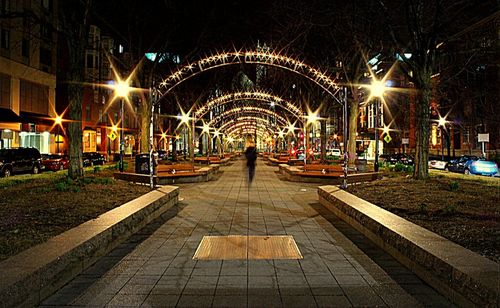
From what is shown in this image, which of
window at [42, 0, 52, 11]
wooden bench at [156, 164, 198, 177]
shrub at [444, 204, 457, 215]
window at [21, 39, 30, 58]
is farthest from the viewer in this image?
window at [42, 0, 52, 11]

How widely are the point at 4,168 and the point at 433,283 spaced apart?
29.0m

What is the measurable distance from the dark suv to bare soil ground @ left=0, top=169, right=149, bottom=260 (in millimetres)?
14452

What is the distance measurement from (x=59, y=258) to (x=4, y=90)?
4061 centimetres

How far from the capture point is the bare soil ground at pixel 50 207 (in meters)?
8.27

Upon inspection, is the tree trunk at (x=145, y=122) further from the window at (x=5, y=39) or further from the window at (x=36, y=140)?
the window at (x=36, y=140)

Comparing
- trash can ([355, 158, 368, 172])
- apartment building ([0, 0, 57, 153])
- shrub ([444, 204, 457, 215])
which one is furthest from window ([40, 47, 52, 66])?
shrub ([444, 204, 457, 215])

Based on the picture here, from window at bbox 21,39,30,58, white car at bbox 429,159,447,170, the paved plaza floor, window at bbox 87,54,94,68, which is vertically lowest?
the paved plaza floor

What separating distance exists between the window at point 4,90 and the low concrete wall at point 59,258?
3638cm

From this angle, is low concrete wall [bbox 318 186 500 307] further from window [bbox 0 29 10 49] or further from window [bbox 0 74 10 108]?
window [bbox 0 29 10 49]

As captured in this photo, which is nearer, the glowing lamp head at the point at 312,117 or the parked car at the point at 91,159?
the glowing lamp head at the point at 312,117

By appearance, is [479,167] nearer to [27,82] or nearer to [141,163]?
[141,163]

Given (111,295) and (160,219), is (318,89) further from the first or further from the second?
(111,295)

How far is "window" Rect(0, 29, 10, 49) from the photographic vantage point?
1612 inches

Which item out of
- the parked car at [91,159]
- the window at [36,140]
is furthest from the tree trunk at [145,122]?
the window at [36,140]
